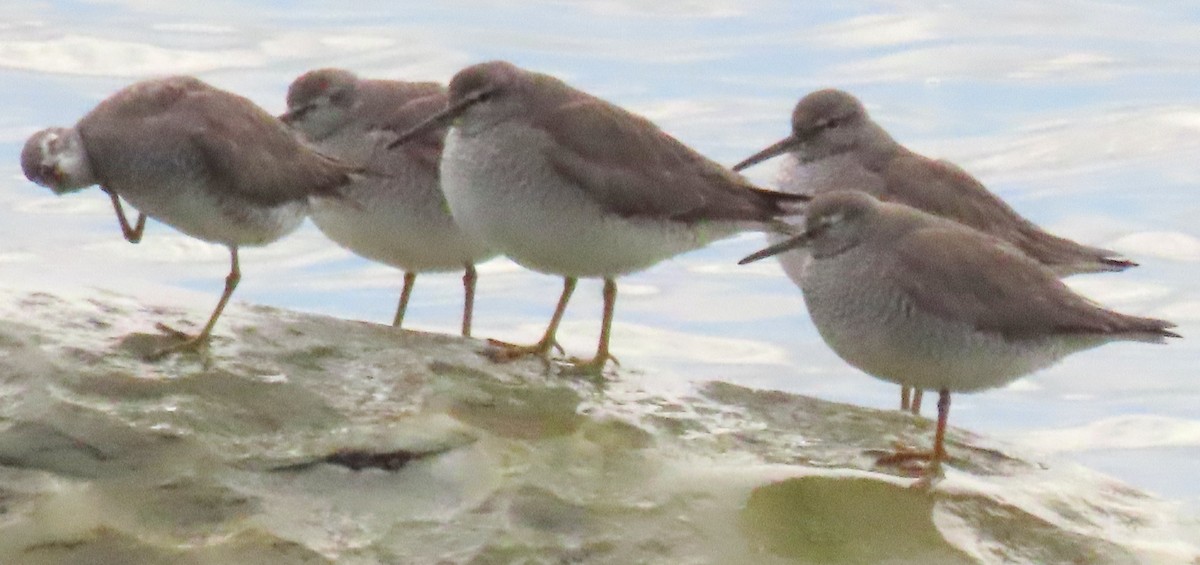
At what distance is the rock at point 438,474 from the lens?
6770mm

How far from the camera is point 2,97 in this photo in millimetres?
21609

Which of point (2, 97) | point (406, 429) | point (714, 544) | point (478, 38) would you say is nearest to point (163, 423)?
point (406, 429)

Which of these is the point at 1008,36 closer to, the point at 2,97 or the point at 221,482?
the point at 2,97

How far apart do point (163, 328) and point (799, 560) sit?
9.83ft

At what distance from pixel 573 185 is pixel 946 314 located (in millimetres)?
1704

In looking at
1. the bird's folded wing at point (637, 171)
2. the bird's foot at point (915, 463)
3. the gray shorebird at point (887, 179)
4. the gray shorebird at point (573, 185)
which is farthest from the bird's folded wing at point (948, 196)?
the bird's foot at point (915, 463)

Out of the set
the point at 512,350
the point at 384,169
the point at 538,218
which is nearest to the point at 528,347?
the point at 512,350

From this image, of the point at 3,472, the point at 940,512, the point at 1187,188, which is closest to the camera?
the point at 3,472

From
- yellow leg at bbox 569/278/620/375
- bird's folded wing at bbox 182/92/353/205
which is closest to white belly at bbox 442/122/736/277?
yellow leg at bbox 569/278/620/375

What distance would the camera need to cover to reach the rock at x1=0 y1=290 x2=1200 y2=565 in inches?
267

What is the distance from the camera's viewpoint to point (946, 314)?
26.3 ft

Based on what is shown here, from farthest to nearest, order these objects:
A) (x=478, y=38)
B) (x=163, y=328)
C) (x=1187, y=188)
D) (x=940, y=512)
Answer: (x=478, y=38), (x=1187, y=188), (x=163, y=328), (x=940, y=512)

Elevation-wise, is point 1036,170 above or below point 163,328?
below

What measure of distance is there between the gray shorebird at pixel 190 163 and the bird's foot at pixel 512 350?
1.04 meters
